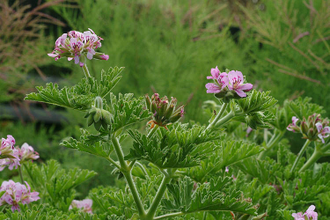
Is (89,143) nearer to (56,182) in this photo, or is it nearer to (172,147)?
(172,147)

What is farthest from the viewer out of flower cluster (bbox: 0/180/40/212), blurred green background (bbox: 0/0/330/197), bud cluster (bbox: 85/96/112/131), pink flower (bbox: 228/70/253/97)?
blurred green background (bbox: 0/0/330/197)

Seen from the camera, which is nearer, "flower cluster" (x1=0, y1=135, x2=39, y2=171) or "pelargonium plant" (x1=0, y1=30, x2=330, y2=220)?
"pelargonium plant" (x1=0, y1=30, x2=330, y2=220)

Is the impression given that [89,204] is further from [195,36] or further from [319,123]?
[195,36]

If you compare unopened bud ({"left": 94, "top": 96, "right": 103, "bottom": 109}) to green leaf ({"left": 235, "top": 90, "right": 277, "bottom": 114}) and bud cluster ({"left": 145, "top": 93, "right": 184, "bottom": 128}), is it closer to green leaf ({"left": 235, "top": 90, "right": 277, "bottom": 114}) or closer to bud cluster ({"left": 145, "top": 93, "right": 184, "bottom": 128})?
bud cluster ({"left": 145, "top": 93, "right": 184, "bottom": 128})

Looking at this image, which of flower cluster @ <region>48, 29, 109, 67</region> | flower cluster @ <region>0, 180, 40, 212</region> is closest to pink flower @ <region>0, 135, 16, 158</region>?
flower cluster @ <region>0, 180, 40, 212</region>

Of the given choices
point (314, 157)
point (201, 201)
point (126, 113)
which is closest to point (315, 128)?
point (314, 157)

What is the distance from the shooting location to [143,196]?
665 millimetres

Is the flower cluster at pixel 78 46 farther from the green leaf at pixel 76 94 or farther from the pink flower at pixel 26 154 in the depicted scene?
the pink flower at pixel 26 154

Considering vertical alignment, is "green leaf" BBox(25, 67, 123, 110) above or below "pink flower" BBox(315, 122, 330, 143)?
above

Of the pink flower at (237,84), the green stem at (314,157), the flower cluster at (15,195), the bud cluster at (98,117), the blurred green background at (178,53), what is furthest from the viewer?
the blurred green background at (178,53)

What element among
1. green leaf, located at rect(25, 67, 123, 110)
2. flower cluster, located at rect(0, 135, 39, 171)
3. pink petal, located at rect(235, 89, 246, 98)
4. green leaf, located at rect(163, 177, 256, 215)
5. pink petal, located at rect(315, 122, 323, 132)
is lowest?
green leaf, located at rect(163, 177, 256, 215)

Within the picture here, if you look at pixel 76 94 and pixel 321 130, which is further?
pixel 321 130

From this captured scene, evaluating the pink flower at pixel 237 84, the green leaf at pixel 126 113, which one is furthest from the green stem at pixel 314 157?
the green leaf at pixel 126 113

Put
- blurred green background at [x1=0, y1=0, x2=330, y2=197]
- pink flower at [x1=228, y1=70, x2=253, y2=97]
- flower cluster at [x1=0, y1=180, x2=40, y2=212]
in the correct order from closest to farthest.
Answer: pink flower at [x1=228, y1=70, x2=253, y2=97]
flower cluster at [x1=0, y1=180, x2=40, y2=212]
blurred green background at [x1=0, y1=0, x2=330, y2=197]
